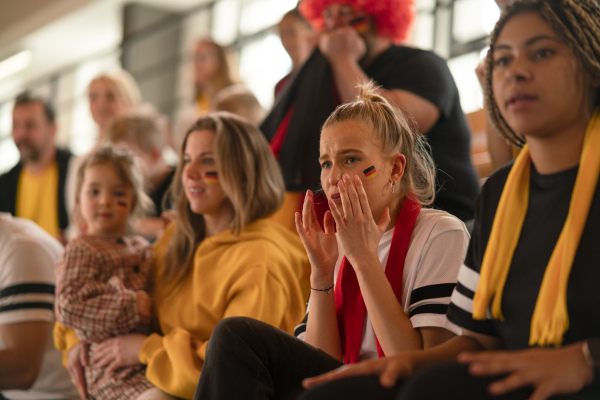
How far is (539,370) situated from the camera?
1.00 metres

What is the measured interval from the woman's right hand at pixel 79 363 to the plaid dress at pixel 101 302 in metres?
0.02

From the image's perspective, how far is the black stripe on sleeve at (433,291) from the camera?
4.90ft

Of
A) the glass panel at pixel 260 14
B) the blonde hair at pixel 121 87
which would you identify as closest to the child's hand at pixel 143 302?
the blonde hair at pixel 121 87

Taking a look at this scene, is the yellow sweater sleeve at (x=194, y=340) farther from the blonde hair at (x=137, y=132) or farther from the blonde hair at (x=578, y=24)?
the blonde hair at (x=137, y=132)

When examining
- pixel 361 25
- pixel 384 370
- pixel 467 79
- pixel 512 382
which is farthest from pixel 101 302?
pixel 467 79

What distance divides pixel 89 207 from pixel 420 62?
1.16 meters

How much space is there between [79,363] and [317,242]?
0.94 m

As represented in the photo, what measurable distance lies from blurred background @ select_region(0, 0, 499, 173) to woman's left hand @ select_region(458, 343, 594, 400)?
4.22m

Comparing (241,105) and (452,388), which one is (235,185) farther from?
(452,388)

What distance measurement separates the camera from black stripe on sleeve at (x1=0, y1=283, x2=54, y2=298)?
241cm

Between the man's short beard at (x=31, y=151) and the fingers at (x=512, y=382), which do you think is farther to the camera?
the man's short beard at (x=31, y=151)

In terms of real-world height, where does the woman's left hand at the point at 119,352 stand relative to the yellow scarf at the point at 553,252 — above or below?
below

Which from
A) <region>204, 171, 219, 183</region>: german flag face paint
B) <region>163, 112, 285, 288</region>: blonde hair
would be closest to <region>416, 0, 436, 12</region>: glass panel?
<region>163, 112, 285, 288</region>: blonde hair

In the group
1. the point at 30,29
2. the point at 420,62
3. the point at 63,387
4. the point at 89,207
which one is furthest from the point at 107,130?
the point at 30,29
